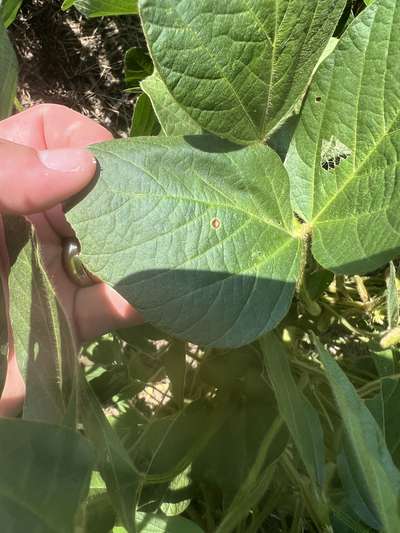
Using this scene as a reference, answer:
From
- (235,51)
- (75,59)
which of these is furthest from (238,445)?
(75,59)

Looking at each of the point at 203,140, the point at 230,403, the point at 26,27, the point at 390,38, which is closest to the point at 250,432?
the point at 230,403

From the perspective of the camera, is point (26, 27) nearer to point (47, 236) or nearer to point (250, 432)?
point (47, 236)

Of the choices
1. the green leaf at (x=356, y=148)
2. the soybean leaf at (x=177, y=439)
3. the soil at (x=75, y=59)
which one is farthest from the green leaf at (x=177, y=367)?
the soil at (x=75, y=59)

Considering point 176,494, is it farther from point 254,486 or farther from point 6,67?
point 6,67

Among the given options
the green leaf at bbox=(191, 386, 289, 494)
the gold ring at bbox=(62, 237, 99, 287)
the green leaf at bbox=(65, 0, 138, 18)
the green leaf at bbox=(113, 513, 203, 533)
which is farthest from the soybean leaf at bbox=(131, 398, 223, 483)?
the green leaf at bbox=(65, 0, 138, 18)

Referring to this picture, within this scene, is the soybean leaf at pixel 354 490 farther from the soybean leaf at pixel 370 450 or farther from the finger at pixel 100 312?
the finger at pixel 100 312

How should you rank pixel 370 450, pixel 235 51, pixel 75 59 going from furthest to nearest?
pixel 75 59
pixel 235 51
pixel 370 450

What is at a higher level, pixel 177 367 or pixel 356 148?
pixel 356 148
